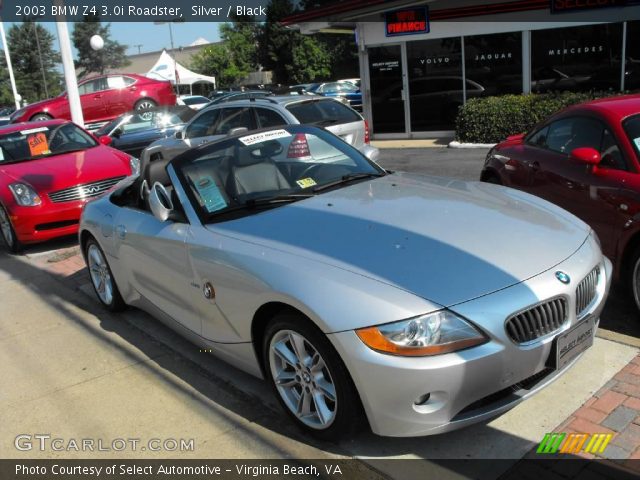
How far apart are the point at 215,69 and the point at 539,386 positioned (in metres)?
64.7

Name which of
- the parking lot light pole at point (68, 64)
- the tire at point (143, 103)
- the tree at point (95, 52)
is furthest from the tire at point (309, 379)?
the tree at point (95, 52)

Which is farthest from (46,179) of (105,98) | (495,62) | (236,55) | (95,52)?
(95,52)

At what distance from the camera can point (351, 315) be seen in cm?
269

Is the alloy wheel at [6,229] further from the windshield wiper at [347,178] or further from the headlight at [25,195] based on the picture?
the windshield wiper at [347,178]

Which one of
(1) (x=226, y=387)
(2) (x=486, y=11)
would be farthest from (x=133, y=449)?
(2) (x=486, y=11)

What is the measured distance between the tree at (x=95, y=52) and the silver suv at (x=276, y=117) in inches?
3032

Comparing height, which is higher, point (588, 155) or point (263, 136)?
point (263, 136)

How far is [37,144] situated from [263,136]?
577 centimetres

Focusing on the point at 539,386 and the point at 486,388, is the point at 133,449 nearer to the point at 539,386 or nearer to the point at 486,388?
the point at 486,388

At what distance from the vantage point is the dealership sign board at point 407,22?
14773mm

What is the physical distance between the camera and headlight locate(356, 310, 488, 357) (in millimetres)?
2607

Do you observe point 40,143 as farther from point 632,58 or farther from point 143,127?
point 632,58

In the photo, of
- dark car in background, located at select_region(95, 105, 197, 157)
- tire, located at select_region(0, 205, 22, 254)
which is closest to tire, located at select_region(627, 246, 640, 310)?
tire, located at select_region(0, 205, 22, 254)

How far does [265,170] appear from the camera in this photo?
405 centimetres
